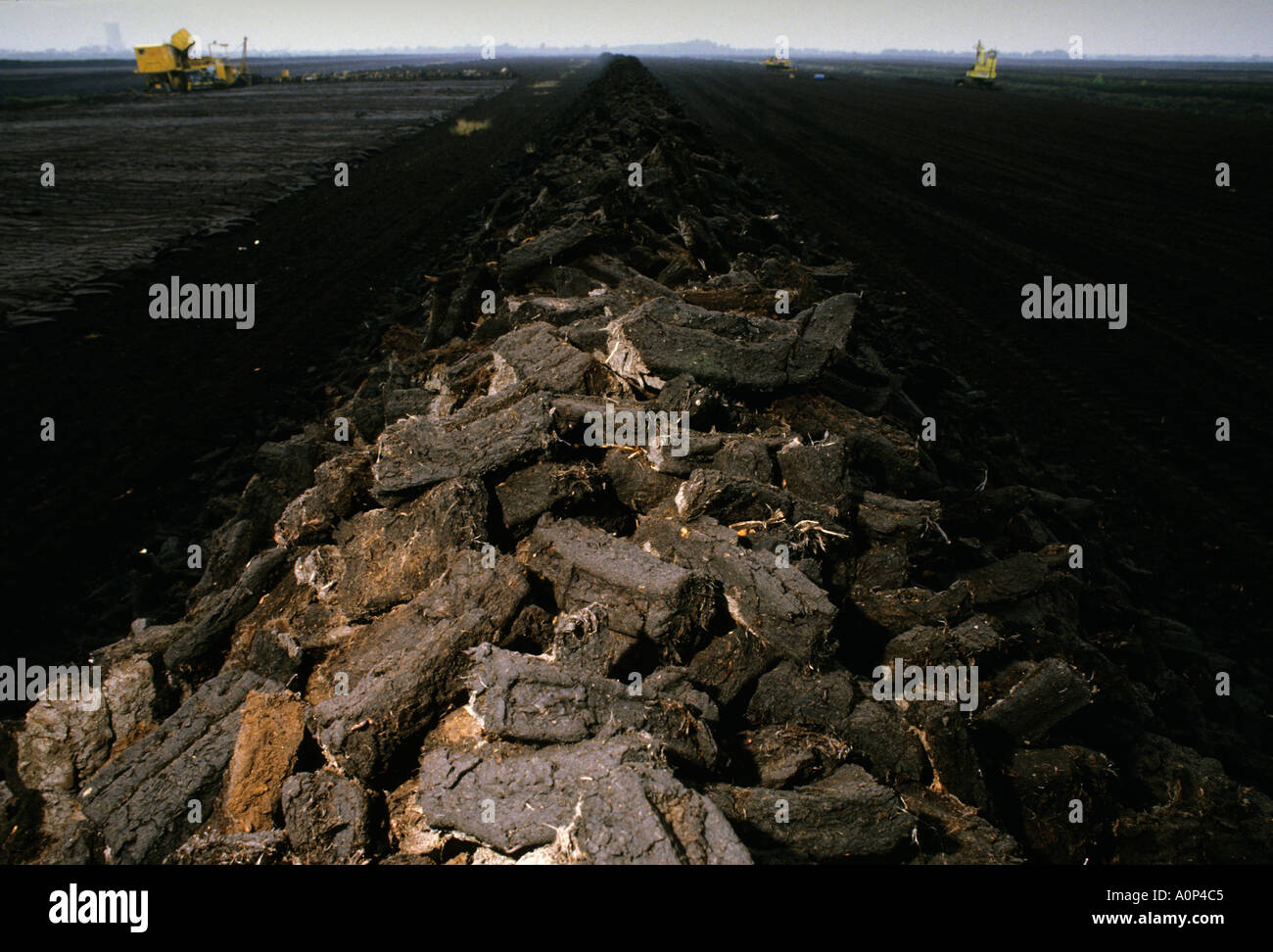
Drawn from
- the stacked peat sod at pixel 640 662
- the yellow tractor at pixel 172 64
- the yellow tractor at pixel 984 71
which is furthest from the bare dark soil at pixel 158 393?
the yellow tractor at pixel 984 71

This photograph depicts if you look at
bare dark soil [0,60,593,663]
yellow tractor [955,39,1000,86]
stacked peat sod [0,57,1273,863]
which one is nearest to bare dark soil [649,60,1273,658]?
stacked peat sod [0,57,1273,863]

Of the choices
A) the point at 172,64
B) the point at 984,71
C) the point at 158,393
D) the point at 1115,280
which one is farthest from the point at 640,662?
the point at 984,71

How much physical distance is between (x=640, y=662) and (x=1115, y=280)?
12.6m

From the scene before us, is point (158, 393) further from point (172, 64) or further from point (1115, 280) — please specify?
point (172, 64)

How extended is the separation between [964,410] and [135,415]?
910 cm

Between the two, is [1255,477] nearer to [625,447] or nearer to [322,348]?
[625,447]

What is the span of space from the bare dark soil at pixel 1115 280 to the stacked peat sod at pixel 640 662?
120 centimetres

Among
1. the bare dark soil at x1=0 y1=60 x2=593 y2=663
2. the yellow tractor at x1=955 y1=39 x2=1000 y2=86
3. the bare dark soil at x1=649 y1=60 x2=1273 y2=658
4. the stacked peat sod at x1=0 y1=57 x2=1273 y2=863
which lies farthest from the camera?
the yellow tractor at x1=955 y1=39 x2=1000 y2=86

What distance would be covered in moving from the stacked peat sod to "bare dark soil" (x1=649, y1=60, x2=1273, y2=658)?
47.2 inches

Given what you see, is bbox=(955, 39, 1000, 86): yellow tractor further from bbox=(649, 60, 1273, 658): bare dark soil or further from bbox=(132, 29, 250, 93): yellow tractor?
bbox=(132, 29, 250, 93): yellow tractor

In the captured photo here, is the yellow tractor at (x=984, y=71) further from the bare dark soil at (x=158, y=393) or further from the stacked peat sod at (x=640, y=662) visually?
the stacked peat sod at (x=640, y=662)

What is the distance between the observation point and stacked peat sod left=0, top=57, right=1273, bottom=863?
267 cm

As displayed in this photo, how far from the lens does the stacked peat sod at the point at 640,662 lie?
2.67 m
